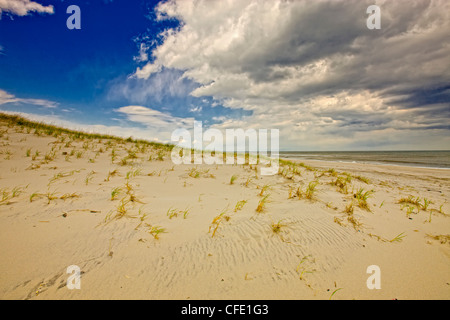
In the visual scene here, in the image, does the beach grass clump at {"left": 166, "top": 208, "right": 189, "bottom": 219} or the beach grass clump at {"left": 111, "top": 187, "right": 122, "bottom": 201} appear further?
the beach grass clump at {"left": 111, "top": 187, "right": 122, "bottom": 201}

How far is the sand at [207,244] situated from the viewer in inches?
66.4

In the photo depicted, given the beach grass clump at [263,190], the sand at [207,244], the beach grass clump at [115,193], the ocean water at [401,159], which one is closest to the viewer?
→ the sand at [207,244]

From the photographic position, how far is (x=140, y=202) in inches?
124

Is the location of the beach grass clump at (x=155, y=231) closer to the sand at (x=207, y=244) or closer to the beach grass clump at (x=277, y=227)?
the sand at (x=207, y=244)

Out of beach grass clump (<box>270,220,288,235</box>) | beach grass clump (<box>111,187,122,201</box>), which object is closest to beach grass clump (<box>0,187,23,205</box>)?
beach grass clump (<box>111,187,122,201</box>)

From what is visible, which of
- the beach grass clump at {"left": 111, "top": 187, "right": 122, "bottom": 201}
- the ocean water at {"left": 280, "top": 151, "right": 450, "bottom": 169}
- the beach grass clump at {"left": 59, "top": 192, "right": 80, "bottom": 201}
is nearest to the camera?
the beach grass clump at {"left": 59, "top": 192, "right": 80, "bottom": 201}

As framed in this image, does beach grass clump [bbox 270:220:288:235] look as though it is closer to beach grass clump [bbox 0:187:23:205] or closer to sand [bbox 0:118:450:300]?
sand [bbox 0:118:450:300]

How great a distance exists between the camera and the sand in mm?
1686

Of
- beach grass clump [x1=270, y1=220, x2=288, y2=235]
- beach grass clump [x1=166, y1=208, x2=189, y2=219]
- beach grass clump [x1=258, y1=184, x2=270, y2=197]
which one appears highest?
beach grass clump [x1=258, y1=184, x2=270, y2=197]

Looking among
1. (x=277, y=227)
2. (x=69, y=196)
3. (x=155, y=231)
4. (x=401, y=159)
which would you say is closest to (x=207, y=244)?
(x=155, y=231)

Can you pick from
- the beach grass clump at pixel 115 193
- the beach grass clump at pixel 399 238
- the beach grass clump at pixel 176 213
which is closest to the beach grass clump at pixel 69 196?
the beach grass clump at pixel 115 193

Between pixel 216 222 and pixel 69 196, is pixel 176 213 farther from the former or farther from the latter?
pixel 69 196

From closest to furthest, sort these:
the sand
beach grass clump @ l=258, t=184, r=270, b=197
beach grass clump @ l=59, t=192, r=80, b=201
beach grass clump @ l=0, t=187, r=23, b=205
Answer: the sand → beach grass clump @ l=0, t=187, r=23, b=205 → beach grass clump @ l=59, t=192, r=80, b=201 → beach grass clump @ l=258, t=184, r=270, b=197
